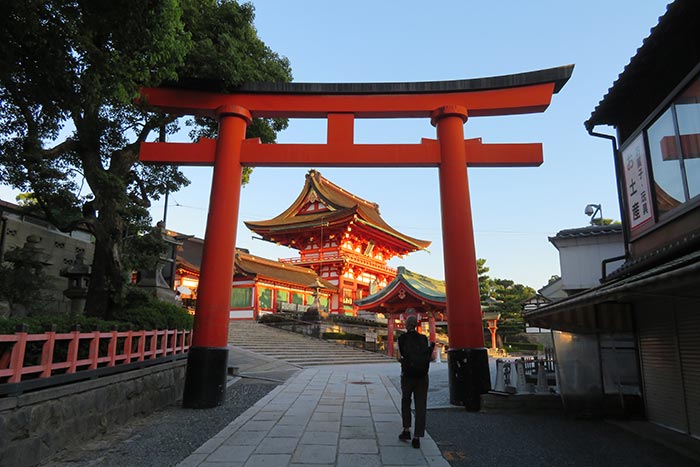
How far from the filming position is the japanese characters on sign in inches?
245

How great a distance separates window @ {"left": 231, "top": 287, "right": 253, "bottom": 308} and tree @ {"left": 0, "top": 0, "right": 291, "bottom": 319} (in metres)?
16.0

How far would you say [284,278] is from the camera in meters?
27.6

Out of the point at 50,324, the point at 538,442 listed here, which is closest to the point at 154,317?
the point at 50,324

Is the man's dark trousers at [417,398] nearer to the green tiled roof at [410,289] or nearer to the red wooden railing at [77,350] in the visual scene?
the red wooden railing at [77,350]

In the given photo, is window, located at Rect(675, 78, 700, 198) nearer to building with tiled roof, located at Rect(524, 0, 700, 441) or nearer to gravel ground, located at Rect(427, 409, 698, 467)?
building with tiled roof, located at Rect(524, 0, 700, 441)

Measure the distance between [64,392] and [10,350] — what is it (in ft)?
2.66

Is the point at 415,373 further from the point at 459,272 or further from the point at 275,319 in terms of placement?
the point at 275,319

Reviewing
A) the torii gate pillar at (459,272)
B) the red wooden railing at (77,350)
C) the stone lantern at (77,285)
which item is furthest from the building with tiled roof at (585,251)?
the stone lantern at (77,285)

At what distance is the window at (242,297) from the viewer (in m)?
25.7

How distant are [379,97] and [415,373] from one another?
5.54m

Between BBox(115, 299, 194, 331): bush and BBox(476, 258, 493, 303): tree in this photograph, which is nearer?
BBox(115, 299, 194, 331): bush

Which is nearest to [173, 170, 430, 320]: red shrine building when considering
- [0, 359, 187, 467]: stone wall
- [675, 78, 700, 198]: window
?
[0, 359, 187, 467]: stone wall

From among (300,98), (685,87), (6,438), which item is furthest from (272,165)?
(685,87)

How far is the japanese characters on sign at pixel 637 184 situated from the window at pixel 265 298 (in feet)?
71.1
